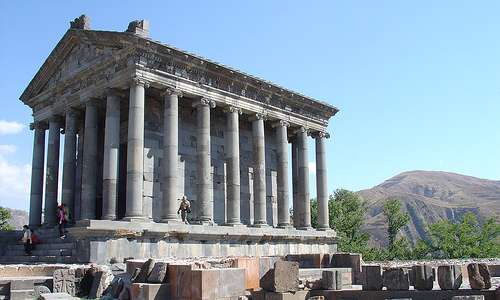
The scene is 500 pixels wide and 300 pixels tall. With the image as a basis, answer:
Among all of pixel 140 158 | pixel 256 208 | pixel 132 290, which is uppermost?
pixel 140 158

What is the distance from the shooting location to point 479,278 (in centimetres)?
1112

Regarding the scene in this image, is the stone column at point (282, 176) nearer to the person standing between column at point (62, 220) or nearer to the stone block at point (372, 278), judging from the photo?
the person standing between column at point (62, 220)

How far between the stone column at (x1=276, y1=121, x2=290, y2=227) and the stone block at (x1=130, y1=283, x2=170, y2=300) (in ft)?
63.7

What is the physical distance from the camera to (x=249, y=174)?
31578 mm

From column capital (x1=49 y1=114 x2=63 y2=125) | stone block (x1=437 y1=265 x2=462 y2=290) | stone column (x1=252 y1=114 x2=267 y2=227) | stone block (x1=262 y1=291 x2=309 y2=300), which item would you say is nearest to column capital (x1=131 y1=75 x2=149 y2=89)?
stone column (x1=252 y1=114 x2=267 y2=227)

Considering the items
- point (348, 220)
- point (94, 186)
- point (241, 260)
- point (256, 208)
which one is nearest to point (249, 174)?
point (256, 208)

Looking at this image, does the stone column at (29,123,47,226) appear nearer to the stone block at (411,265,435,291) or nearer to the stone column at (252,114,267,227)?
the stone column at (252,114,267,227)

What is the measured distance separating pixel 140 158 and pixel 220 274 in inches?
504

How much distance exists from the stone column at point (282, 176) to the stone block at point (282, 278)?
18100 millimetres

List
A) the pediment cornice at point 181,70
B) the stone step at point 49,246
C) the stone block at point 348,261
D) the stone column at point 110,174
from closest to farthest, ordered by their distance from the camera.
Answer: the stone block at point 348,261
the stone step at point 49,246
the stone column at point 110,174
the pediment cornice at point 181,70

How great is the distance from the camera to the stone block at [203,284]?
35.2ft

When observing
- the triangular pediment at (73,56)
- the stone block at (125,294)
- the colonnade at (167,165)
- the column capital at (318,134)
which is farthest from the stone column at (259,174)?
the stone block at (125,294)

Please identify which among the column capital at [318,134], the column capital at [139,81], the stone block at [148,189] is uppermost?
the column capital at [139,81]

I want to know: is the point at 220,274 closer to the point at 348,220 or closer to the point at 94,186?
the point at 94,186
